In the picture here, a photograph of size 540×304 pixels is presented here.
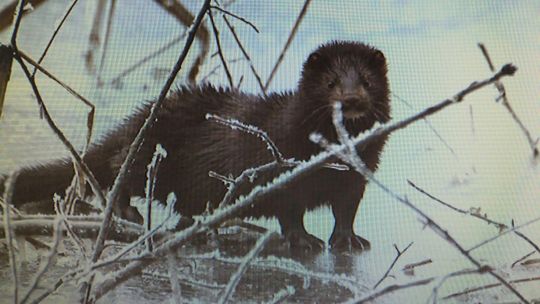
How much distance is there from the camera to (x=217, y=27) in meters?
1.03

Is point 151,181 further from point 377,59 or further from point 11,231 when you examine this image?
point 377,59

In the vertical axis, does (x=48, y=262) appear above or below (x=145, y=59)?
below

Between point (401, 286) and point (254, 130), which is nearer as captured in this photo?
point (401, 286)

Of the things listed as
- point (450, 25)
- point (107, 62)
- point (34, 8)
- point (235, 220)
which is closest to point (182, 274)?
point (235, 220)

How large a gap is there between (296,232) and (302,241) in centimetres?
2

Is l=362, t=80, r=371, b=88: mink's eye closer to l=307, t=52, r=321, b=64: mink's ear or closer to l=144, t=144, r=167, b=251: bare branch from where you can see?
l=307, t=52, r=321, b=64: mink's ear

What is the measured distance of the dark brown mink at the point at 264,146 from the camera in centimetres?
95

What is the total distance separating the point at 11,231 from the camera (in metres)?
0.84

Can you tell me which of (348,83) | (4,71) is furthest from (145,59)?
(348,83)

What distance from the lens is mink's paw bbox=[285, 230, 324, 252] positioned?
94cm

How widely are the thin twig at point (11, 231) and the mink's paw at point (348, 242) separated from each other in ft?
1.45

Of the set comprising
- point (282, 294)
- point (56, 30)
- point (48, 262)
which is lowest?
point (48, 262)

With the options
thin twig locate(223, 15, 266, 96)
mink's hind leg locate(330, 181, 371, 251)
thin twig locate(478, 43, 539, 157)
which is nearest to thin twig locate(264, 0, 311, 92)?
thin twig locate(223, 15, 266, 96)

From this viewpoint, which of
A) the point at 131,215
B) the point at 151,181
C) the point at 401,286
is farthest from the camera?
the point at 131,215
